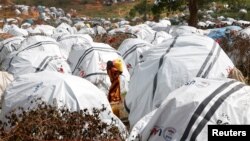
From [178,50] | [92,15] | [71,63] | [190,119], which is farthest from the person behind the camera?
[92,15]

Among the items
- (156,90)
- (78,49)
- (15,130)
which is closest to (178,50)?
(156,90)

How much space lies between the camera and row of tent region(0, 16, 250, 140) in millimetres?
4957

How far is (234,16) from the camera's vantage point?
4812cm

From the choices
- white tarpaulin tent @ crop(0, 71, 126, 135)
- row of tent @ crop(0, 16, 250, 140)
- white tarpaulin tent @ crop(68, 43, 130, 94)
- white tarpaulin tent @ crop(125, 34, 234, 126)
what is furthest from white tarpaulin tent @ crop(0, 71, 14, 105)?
white tarpaulin tent @ crop(125, 34, 234, 126)

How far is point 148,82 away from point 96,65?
13.4ft

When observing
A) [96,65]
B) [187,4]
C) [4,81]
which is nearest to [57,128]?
[4,81]

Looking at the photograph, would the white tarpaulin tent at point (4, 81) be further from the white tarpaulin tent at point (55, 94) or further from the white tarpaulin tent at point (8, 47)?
the white tarpaulin tent at point (8, 47)

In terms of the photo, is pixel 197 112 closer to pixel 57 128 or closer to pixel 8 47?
pixel 57 128

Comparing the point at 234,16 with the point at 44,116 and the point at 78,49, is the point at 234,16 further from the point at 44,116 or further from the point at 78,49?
the point at 44,116

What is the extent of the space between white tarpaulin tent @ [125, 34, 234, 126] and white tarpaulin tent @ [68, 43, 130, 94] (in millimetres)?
3207

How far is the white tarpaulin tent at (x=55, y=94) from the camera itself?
6.90 m

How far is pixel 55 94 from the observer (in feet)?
22.8

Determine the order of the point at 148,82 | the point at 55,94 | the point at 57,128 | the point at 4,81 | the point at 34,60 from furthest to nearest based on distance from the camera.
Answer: the point at 34,60
the point at 4,81
the point at 148,82
the point at 55,94
the point at 57,128

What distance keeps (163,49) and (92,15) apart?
59048mm
